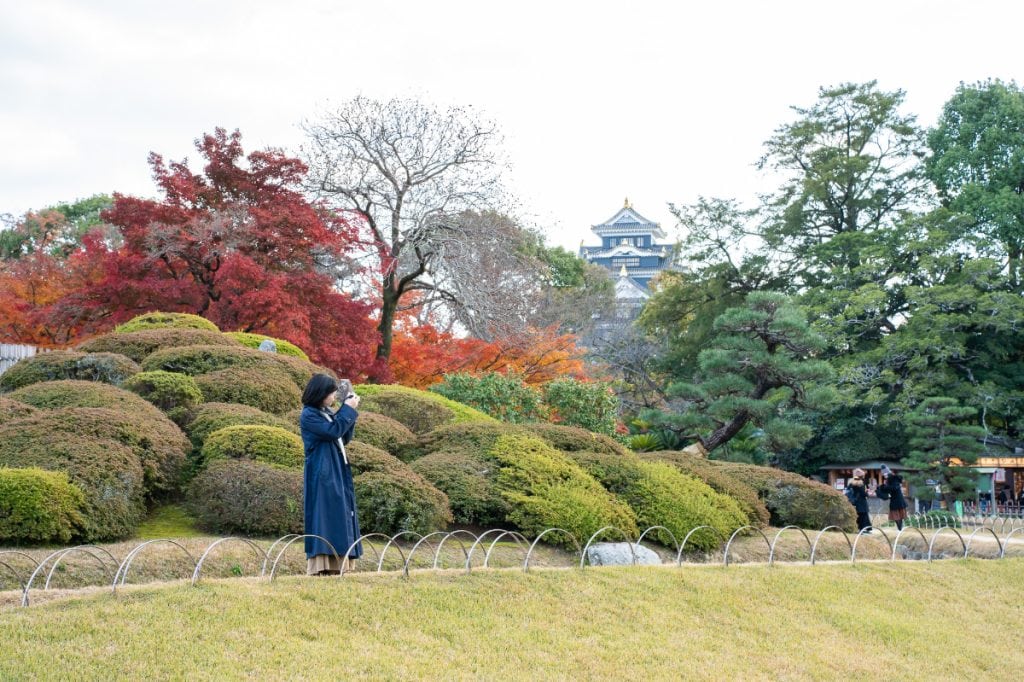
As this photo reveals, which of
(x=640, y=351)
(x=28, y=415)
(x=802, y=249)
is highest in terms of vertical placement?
(x=802, y=249)

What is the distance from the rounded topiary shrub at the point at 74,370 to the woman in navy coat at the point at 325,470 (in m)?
6.37

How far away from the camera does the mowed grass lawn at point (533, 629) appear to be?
5805 mm

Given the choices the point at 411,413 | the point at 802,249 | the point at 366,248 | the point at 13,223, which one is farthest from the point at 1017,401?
the point at 13,223

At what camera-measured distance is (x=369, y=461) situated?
1048 centimetres

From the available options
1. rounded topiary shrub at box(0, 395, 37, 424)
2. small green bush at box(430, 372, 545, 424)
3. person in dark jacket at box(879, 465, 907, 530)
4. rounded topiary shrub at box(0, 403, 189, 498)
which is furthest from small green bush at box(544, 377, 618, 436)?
rounded topiary shrub at box(0, 395, 37, 424)

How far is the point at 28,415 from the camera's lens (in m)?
10.8

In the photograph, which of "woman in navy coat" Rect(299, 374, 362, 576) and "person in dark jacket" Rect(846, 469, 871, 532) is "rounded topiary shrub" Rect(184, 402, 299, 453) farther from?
"person in dark jacket" Rect(846, 469, 871, 532)

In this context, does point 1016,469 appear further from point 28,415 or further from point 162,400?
point 28,415

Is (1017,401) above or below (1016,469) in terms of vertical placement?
above

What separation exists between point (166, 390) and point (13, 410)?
1.76 metres

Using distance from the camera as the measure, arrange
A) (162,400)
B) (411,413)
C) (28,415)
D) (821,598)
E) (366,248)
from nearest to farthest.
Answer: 1. (821,598)
2. (28,415)
3. (162,400)
4. (411,413)
5. (366,248)

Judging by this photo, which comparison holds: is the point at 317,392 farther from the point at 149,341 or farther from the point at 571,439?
the point at 149,341

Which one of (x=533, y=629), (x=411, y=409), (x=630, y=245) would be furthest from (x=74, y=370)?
(x=630, y=245)

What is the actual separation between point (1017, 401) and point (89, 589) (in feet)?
78.2
